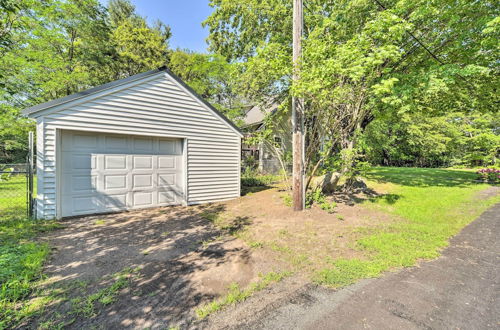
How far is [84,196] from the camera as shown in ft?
18.1

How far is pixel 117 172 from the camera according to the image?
5.90 metres

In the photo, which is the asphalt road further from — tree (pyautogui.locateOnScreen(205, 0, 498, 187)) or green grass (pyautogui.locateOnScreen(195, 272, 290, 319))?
tree (pyautogui.locateOnScreen(205, 0, 498, 187))

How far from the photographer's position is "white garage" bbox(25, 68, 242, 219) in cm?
503

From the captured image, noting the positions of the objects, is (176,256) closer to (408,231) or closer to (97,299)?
→ (97,299)

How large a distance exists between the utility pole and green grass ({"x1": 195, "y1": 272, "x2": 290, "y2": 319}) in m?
3.12

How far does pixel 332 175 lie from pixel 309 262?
4.65 meters

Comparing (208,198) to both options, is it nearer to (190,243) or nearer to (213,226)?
(213,226)

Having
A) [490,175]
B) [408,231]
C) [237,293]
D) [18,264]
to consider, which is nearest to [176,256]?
[237,293]

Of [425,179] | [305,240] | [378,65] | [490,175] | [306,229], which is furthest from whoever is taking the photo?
[425,179]

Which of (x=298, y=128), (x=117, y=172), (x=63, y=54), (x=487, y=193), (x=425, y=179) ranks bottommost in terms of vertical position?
(x=487, y=193)

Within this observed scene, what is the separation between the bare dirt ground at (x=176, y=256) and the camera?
223 cm

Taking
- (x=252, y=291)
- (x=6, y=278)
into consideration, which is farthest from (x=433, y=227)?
(x=6, y=278)

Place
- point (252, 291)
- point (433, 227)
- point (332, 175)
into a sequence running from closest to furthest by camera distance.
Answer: point (252, 291) → point (433, 227) → point (332, 175)

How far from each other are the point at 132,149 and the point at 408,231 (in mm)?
7432
